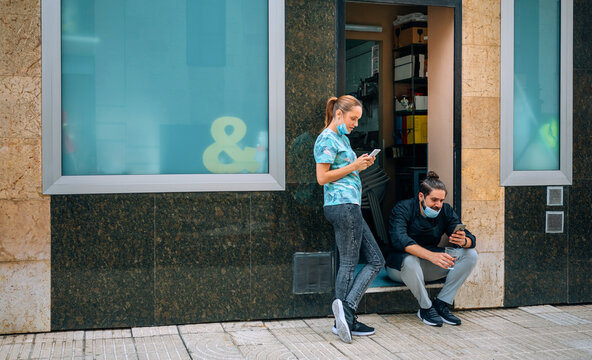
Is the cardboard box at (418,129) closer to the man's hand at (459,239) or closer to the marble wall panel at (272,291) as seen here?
the man's hand at (459,239)

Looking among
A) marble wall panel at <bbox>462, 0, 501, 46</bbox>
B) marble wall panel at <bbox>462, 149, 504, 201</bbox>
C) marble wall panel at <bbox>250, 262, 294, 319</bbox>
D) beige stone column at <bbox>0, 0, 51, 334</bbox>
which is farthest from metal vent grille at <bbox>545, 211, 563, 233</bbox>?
beige stone column at <bbox>0, 0, 51, 334</bbox>

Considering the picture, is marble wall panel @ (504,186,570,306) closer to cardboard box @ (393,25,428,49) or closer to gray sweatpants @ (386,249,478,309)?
gray sweatpants @ (386,249,478,309)

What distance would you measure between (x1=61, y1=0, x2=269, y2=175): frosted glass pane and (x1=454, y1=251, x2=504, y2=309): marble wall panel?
7.04 ft

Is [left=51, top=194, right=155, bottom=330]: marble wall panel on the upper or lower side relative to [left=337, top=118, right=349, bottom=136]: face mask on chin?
lower

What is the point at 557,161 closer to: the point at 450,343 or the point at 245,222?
the point at 450,343

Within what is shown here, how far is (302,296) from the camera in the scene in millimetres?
5543

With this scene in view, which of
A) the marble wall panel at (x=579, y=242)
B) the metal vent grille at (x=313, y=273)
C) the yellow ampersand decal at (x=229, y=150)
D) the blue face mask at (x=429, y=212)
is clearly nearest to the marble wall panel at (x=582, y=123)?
the marble wall panel at (x=579, y=242)

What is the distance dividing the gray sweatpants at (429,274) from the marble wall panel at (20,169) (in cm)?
298

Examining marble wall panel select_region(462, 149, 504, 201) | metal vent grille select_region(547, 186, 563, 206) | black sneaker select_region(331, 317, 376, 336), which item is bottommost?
black sneaker select_region(331, 317, 376, 336)

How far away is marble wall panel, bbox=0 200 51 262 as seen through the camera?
16.2ft

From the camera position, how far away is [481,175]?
602 cm

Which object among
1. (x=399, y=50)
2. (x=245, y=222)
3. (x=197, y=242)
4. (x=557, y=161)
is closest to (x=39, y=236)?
(x=197, y=242)

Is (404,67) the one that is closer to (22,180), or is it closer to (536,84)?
(536,84)

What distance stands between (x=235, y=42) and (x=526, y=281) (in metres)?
3.43
